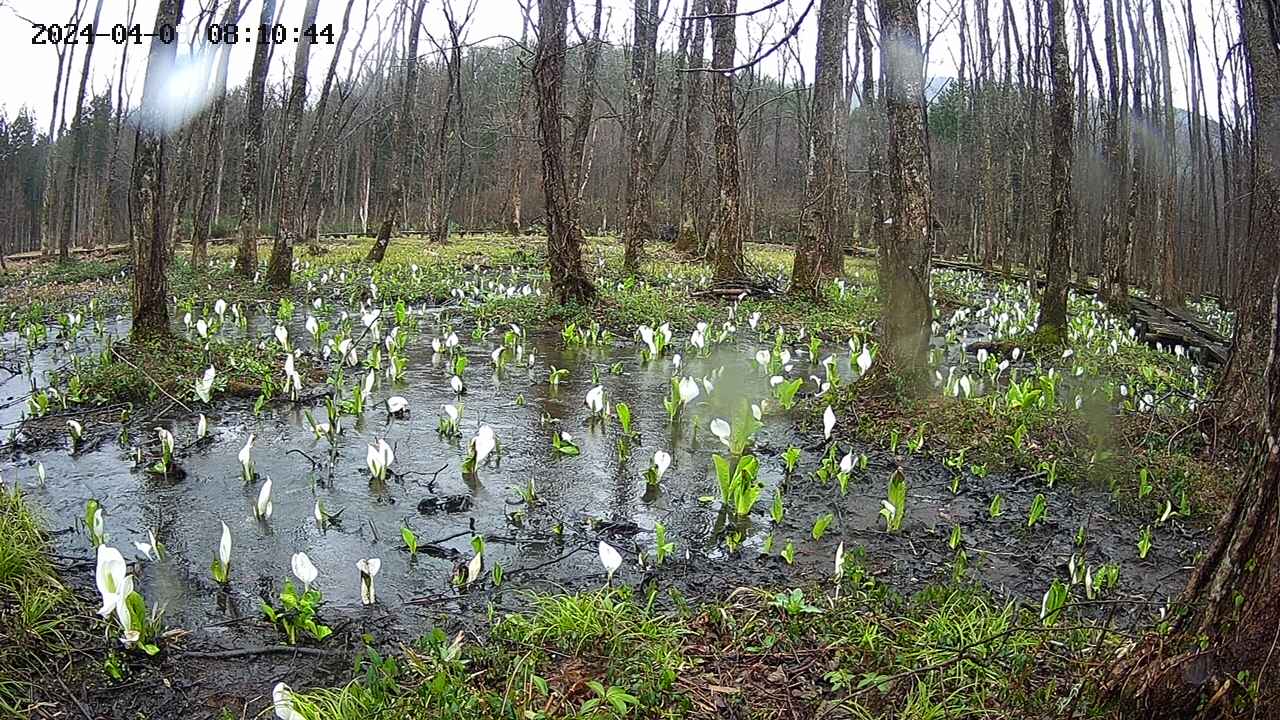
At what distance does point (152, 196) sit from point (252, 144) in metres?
7.85

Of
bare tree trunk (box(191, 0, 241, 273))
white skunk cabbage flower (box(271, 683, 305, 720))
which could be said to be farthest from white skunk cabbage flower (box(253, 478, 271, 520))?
bare tree trunk (box(191, 0, 241, 273))

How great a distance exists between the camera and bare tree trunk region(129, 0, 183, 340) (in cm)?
695

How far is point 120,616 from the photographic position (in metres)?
2.68

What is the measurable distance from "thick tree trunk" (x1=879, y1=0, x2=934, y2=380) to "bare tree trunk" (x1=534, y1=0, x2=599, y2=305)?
194 inches

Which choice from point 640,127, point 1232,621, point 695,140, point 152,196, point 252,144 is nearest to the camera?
point 1232,621

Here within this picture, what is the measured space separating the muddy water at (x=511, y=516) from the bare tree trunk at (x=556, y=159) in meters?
4.99

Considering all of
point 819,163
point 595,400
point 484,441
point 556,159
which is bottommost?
point 484,441

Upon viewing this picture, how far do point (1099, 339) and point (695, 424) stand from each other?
6.95 meters

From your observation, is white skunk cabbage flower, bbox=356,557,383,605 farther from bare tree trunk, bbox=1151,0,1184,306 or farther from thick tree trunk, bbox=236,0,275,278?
bare tree trunk, bbox=1151,0,1184,306

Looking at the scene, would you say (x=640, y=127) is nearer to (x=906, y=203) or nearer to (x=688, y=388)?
(x=906, y=203)

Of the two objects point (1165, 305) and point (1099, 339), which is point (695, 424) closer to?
point (1099, 339)

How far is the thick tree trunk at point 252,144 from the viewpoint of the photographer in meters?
13.4

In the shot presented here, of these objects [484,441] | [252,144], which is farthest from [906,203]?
[252,144]

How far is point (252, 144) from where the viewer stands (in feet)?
46.2
